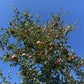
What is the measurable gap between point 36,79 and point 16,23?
6.59 feet

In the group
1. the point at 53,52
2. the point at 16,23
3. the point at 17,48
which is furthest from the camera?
the point at 16,23

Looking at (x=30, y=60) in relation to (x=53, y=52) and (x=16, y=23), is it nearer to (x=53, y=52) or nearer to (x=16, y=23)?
(x=53, y=52)

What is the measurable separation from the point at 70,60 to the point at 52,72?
1.77ft

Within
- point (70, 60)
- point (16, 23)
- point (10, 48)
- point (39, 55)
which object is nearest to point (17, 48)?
point (10, 48)

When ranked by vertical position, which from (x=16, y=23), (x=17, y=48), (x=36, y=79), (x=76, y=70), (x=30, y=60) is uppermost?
(x=16, y=23)

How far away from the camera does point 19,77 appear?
3.87 m

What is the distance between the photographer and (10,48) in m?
3.77

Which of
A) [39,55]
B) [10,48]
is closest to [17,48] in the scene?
[10,48]

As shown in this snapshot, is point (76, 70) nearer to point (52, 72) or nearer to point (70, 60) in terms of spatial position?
point (70, 60)

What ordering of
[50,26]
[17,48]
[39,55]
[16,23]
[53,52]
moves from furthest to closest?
[16,23] → [50,26] → [17,48] → [53,52] → [39,55]

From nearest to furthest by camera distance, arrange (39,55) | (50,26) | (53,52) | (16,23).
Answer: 1. (39,55)
2. (53,52)
3. (50,26)
4. (16,23)

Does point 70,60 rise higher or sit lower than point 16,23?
lower

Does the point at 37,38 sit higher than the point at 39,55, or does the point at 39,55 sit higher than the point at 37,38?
the point at 37,38

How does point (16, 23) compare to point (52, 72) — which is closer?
point (52, 72)
